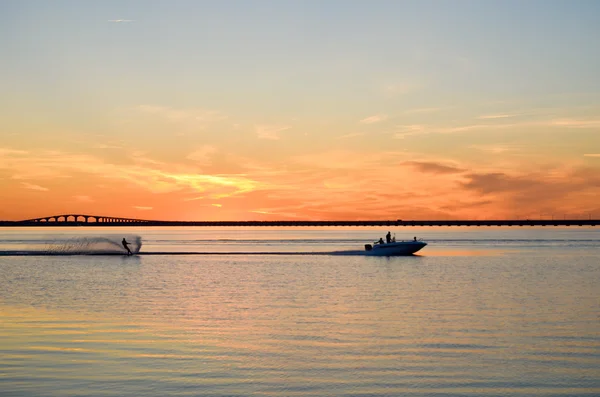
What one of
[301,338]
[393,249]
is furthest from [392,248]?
[301,338]

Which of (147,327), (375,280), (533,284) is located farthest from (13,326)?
(533,284)

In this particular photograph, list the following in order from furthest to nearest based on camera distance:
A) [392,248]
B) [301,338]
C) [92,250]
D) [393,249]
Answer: [92,250] < [393,249] < [392,248] < [301,338]

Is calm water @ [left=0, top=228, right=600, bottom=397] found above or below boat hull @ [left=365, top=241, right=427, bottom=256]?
below

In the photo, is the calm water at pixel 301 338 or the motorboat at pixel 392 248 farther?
the motorboat at pixel 392 248

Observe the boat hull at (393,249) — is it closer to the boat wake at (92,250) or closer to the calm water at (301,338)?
the calm water at (301,338)

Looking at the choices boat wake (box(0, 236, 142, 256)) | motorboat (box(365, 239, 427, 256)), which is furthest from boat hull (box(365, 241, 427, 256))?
boat wake (box(0, 236, 142, 256))

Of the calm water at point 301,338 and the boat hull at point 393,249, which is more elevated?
the boat hull at point 393,249

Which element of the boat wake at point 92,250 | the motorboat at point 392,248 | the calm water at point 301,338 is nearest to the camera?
the calm water at point 301,338

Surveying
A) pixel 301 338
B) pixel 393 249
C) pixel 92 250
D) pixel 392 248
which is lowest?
pixel 301 338

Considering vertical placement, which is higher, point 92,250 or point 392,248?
point 92,250

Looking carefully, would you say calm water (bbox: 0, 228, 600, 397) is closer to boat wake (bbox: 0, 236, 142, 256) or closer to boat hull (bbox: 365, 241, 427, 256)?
boat hull (bbox: 365, 241, 427, 256)

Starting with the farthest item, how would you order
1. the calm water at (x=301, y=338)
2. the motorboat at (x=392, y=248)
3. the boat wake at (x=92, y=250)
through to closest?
1. the boat wake at (x=92, y=250)
2. the motorboat at (x=392, y=248)
3. the calm water at (x=301, y=338)

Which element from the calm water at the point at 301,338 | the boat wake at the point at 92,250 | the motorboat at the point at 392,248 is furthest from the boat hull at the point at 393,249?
the boat wake at the point at 92,250

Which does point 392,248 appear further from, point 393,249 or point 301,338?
point 301,338
